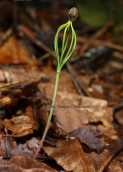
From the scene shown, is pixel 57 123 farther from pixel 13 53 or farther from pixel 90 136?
pixel 13 53

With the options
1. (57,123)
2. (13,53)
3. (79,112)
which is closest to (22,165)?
(57,123)

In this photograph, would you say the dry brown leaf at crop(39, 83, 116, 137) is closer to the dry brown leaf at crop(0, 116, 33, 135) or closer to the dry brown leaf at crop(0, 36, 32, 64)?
the dry brown leaf at crop(0, 116, 33, 135)

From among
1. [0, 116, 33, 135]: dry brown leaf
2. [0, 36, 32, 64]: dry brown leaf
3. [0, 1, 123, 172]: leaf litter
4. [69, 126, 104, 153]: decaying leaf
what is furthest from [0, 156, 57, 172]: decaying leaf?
[0, 36, 32, 64]: dry brown leaf

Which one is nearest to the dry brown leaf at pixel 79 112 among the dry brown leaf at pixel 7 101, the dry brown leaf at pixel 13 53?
the dry brown leaf at pixel 7 101

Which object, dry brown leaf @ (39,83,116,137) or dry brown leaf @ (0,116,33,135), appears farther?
dry brown leaf @ (39,83,116,137)

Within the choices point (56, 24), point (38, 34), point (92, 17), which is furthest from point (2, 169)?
point (92, 17)

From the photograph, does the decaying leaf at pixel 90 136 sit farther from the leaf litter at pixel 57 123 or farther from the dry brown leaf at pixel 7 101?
the dry brown leaf at pixel 7 101
